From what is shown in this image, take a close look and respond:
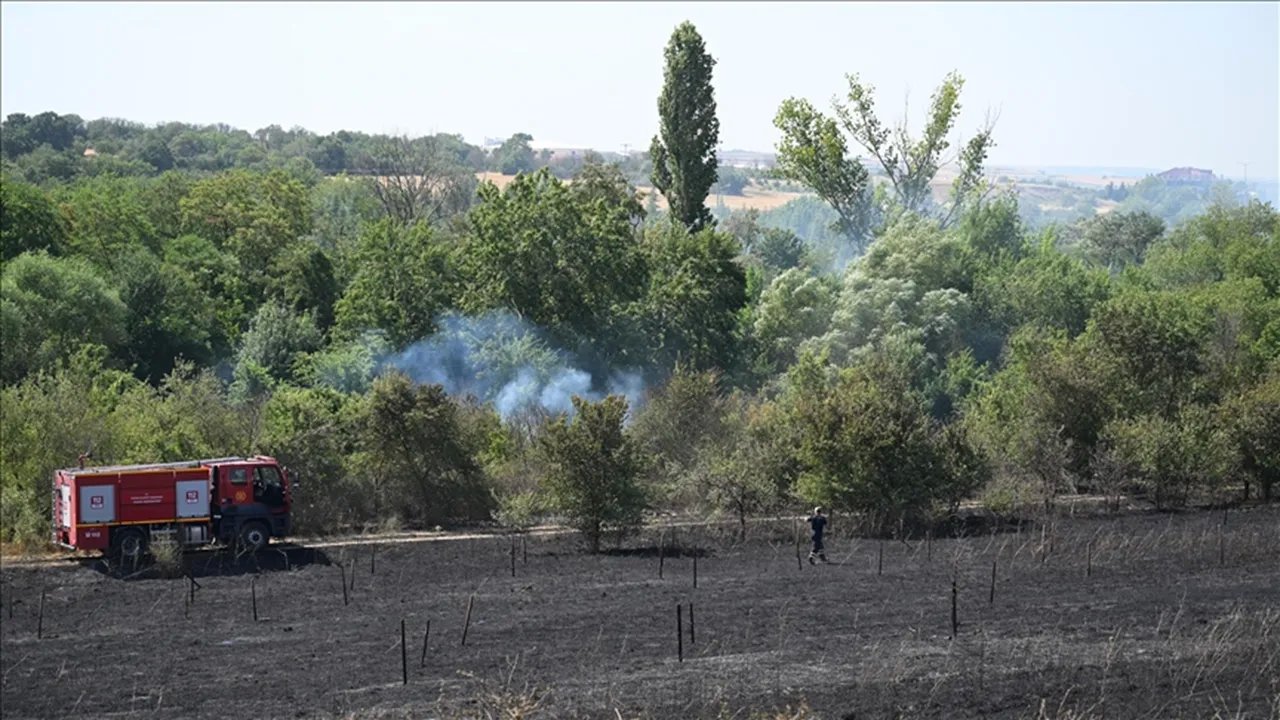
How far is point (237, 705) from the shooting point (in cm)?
2147

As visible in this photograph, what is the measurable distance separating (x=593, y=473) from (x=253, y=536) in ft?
25.4

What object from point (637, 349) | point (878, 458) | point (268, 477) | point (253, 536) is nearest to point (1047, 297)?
point (637, 349)

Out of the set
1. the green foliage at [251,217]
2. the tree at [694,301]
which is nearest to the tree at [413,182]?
the green foliage at [251,217]

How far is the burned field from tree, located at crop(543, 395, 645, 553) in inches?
37.5

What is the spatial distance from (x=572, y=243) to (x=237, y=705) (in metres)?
34.4

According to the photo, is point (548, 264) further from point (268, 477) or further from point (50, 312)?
point (268, 477)

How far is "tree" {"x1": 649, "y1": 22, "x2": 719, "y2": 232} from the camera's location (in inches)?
2438

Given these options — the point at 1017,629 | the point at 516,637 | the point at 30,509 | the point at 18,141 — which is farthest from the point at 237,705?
the point at 18,141

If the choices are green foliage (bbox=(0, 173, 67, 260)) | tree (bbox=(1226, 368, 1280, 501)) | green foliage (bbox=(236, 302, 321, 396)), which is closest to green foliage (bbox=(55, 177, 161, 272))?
green foliage (bbox=(0, 173, 67, 260))

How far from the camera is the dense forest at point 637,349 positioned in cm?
3844

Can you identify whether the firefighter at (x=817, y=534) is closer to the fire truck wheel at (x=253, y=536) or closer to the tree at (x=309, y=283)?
the fire truck wheel at (x=253, y=536)

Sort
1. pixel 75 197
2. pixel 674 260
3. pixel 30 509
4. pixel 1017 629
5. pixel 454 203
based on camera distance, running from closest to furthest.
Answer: pixel 1017 629 → pixel 30 509 → pixel 674 260 → pixel 75 197 → pixel 454 203

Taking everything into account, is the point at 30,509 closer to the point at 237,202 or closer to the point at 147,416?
the point at 147,416

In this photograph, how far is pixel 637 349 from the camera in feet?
181
